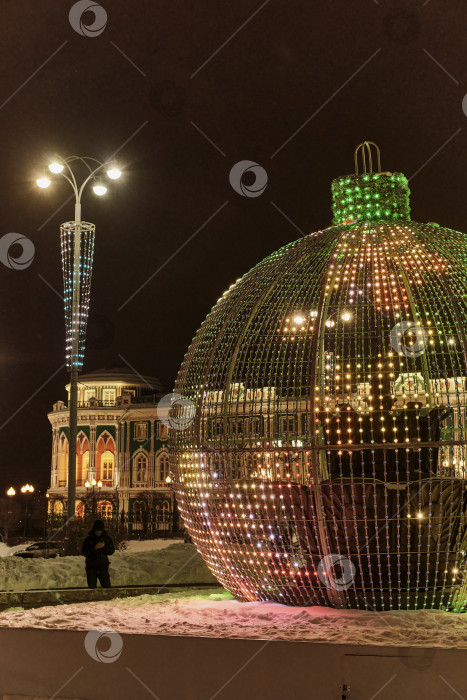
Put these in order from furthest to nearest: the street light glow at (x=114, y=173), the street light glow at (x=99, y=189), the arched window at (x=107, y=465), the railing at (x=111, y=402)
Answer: the railing at (x=111, y=402)
the arched window at (x=107, y=465)
the street light glow at (x=99, y=189)
the street light glow at (x=114, y=173)

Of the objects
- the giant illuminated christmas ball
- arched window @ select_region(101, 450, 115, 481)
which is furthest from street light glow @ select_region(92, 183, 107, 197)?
arched window @ select_region(101, 450, 115, 481)

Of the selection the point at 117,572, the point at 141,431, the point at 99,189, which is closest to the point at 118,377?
the point at 141,431

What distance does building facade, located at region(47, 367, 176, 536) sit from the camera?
1841 inches

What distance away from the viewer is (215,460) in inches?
285

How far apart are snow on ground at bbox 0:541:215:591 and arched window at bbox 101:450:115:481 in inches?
1491

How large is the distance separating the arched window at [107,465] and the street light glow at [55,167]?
3611 cm

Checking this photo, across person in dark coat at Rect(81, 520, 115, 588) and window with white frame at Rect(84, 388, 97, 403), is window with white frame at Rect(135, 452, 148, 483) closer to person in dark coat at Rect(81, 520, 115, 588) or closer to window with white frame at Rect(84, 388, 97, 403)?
window with white frame at Rect(84, 388, 97, 403)

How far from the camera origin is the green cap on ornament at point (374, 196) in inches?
310

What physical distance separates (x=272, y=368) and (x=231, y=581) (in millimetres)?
2011

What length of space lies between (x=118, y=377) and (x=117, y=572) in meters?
41.7

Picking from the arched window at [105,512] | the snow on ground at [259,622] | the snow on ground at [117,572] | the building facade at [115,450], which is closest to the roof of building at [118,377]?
the building facade at [115,450]

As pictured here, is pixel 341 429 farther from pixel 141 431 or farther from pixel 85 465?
pixel 85 465

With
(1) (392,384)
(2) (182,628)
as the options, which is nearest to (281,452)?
(1) (392,384)

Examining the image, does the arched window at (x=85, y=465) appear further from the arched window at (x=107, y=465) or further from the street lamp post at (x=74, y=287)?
the street lamp post at (x=74, y=287)
